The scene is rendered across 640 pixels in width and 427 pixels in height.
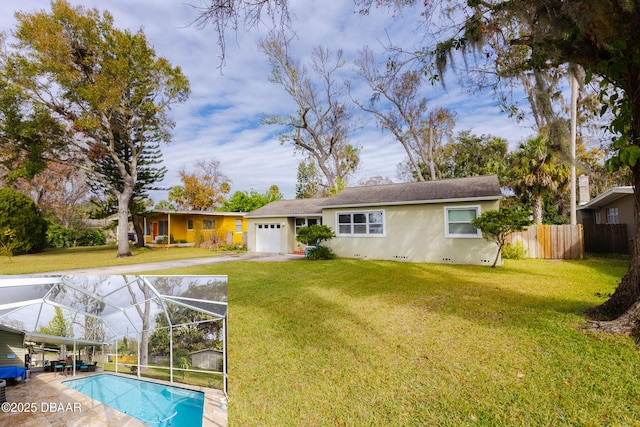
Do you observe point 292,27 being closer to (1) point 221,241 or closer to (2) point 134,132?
(2) point 134,132

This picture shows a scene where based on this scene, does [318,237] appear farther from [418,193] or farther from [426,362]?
[426,362]

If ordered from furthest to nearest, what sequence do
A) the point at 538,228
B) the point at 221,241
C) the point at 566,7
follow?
the point at 221,241, the point at 538,228, the point at 566,7

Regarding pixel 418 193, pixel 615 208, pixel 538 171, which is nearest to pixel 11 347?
pixel 418 193

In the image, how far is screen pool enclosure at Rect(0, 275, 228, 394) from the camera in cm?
108

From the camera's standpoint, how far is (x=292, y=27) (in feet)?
8.72

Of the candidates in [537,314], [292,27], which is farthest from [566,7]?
[537,314]

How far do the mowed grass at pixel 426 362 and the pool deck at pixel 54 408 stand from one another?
48 centimetres

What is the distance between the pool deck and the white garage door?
54.9 feet

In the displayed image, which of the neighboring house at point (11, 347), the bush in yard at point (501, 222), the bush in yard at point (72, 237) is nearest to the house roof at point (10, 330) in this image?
the neighboring house at point (11, 347)

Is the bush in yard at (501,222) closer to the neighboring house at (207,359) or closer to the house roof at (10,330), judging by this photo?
the neighboring house at (207,359)

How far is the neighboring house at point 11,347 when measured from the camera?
1005 millimetres

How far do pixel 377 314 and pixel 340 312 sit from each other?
2.04 feet

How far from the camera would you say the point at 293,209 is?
1789cm

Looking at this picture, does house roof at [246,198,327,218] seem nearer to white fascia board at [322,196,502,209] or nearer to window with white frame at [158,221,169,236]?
white fascia board at [322,196,502,209]
